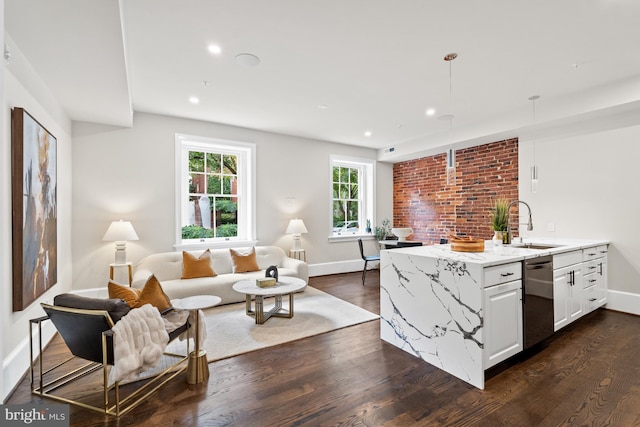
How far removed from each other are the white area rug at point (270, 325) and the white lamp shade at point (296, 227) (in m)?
1.36

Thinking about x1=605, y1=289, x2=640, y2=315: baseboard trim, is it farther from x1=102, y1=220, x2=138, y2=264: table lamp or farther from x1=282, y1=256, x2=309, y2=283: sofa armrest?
x1=102, y1=220, x2=138, y2=264: table lamp

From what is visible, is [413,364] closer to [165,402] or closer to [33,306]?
[165,402]

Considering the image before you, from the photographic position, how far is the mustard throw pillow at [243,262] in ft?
15.7

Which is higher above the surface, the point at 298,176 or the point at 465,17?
the point at 465,17

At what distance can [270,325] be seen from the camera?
3.55 m

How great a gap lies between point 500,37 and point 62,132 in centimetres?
476

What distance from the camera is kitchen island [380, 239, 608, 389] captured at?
232 centimetres

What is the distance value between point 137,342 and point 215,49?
8.26 ft

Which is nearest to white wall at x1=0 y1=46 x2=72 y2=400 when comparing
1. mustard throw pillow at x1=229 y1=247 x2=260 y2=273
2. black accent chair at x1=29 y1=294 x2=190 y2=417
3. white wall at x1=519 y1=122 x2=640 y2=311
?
black accent chair at x1=29 y1=294 x2=190 y2=417

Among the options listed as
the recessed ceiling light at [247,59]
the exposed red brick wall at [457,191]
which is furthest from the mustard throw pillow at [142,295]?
the exposed red brick wall at [457,191]

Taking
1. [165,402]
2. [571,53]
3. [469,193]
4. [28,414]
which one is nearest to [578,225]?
[469,193]

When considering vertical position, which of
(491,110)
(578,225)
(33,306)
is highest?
(491,110)

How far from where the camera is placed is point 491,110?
14.7 ft

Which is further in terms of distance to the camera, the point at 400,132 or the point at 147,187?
the point at 400,132
